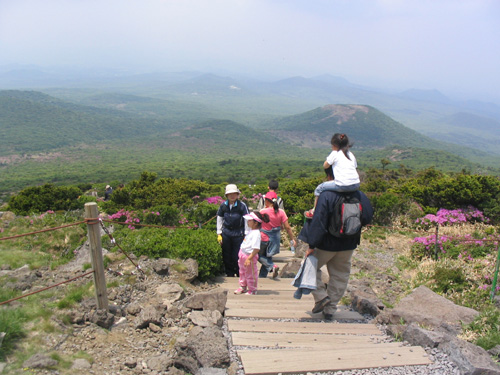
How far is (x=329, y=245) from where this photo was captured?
12.8ft

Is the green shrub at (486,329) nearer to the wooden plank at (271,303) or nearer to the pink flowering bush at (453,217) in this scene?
the wooden plank at (271,303)

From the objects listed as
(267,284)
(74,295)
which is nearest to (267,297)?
(267,284)

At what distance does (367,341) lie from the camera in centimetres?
367

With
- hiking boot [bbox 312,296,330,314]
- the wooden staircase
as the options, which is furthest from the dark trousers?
hiking boot [bbox 312,296,330,314]

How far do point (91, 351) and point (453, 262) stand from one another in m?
6.69

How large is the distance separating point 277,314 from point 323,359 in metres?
1.32

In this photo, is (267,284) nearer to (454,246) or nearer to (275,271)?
(275,271)

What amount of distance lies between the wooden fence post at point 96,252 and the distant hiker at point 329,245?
7.38 ft

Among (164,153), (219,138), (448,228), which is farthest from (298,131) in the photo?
(448,228)

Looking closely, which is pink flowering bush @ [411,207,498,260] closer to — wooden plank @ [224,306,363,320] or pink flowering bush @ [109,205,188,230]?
wooden plank @ [224,306,363,320]

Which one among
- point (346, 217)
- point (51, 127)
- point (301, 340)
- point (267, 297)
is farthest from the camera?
point (51, 127)

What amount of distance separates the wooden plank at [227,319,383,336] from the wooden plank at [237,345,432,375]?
614 mm

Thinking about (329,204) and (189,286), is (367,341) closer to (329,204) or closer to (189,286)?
(329,204)

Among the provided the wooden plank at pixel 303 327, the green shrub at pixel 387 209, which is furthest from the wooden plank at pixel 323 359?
the green shrub at pixel 387 209
